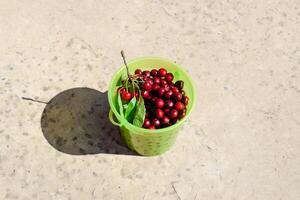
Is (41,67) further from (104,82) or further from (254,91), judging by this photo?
(254,91)

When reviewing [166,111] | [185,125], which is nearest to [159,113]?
[166,111]

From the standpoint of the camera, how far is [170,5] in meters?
2.42

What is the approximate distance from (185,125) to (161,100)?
34 cm

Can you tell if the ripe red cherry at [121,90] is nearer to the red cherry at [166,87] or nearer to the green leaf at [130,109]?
the green leaf at [130,109]

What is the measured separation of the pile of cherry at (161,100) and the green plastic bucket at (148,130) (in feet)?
0.12

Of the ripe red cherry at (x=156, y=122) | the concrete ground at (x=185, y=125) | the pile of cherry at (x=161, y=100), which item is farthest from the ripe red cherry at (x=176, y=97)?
the concrete ground at (x=185, y=125)

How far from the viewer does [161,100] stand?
1733 mm

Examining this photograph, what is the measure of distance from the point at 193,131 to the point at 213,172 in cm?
21

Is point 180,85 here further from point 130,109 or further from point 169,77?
point 130,109

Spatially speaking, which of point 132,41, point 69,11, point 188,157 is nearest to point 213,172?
point 188,157

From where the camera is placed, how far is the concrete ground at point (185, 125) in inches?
74.1

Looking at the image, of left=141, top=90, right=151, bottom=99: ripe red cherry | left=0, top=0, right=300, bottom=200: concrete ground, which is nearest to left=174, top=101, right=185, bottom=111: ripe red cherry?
left=141, top=90, right=151, bottom=99: ripe red cherry

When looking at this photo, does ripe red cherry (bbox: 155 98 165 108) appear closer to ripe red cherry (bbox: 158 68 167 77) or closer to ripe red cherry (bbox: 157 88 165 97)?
ripe red cherry (bbox: 157 88 165 97)

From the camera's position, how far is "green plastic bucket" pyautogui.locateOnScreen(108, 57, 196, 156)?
168cm
